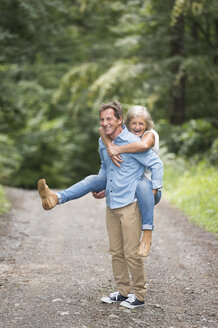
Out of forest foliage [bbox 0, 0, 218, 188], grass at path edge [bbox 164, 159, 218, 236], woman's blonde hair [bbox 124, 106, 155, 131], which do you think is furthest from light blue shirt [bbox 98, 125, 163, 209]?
forest foliage [bbox 0, 0, 218, 188]

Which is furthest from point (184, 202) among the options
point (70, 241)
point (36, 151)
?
point (36, 151)

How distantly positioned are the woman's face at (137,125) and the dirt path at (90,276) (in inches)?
66.3

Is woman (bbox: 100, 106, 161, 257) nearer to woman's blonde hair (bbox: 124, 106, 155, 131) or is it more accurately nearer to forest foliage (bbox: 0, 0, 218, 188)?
woman's blonde hair (bbox: 124, 106, 155, 131)

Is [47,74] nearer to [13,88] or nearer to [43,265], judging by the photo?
[13,88]

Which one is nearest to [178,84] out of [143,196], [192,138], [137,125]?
[192,138]

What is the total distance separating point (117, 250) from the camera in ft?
13.6

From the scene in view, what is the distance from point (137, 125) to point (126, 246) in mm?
1142

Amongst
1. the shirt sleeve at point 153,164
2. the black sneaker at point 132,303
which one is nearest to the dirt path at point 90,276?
the black sneaker at point 132,303

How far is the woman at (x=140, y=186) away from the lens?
3.88 metres

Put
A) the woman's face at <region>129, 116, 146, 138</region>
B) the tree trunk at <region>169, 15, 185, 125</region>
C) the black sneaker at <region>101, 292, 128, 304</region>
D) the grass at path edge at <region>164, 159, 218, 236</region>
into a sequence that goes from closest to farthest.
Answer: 1. the woman's face at <region>129, 116, 146, 138</region>
2. the black sneaker at <region>101, 292, 128, 304</region>
3. the grass at path edge at <region>164, 159, 218, 236</region>
4. the tree trunk at <region>169, 15, 185, 125</region>

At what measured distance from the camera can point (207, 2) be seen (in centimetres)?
1066

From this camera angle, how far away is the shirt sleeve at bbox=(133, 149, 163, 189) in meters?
→ 3.86

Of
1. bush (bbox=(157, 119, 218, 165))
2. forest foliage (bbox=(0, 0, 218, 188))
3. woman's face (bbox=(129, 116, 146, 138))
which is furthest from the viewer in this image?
bush (bbox=(157, 119, 218, 165))

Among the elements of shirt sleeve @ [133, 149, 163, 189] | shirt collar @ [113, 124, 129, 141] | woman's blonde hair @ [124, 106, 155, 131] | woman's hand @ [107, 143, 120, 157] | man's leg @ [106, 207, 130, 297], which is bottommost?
man's leg @ [106, 207, 130, 297]
